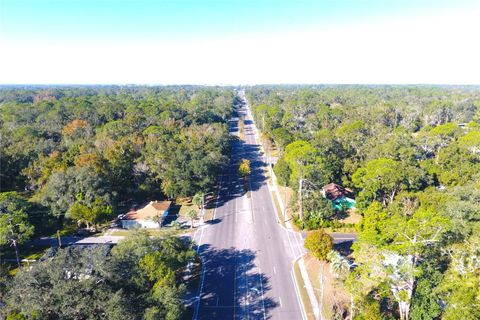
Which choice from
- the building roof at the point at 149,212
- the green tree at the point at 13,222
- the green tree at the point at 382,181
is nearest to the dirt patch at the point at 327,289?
the green tree at the point at 382,181

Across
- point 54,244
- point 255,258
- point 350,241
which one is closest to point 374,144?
point 350,241

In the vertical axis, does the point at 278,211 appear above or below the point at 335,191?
below

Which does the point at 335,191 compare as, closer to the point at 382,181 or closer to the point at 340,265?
the point at 382,181

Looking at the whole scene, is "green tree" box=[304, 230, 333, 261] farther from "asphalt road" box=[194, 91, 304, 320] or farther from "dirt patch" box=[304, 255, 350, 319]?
"asphalt road" box=[194, 91, 304, 320]

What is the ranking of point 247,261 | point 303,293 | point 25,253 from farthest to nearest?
point 25,253 → point 247,261 → point 303,293

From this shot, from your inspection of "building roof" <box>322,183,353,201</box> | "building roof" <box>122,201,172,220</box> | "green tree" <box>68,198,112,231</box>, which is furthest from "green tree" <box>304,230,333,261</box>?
"green tree" <box>68,198,112,231</box>

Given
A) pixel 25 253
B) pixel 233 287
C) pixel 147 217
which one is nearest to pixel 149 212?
pixel 147 217

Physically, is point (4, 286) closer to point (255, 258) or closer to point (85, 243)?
point (85, 243)

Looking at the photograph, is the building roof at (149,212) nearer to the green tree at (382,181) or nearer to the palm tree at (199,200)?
the palm tree at (199,200)
